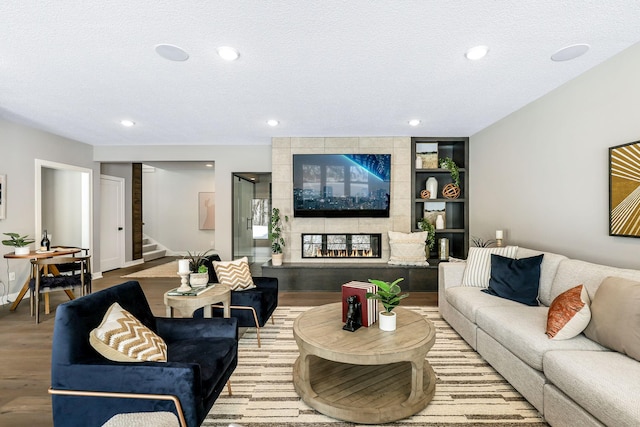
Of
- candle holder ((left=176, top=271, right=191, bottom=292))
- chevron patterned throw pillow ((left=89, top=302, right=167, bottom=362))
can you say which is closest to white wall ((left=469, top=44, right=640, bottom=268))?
chevron patterned throw pillow ((left=89, top=302, right=167, bottom=362))

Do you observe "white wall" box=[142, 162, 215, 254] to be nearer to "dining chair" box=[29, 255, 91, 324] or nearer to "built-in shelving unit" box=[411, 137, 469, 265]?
"dining chair" box=[29, 255, 91, 324]

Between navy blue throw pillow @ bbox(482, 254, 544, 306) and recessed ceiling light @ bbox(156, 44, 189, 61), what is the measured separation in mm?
3373

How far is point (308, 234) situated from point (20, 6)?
13.6 ft

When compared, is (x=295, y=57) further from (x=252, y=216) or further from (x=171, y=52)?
(x=252, y=216)

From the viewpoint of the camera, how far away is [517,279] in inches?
109

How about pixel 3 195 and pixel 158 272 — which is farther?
pixel 158 272

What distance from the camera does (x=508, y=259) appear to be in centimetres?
296

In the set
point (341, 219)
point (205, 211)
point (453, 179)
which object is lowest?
point (341, 219)

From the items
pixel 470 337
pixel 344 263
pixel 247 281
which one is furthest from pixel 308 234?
pixel 470 337

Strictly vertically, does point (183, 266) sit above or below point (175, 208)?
below

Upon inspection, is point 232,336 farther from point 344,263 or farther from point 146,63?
point 344,263

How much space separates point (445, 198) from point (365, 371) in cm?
376

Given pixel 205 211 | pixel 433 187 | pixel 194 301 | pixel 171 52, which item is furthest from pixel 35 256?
pixel 433 187

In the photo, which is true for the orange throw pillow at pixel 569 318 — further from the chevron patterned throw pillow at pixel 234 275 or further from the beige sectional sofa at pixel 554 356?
the chevron patterned throw pillow at pixel 234 275
